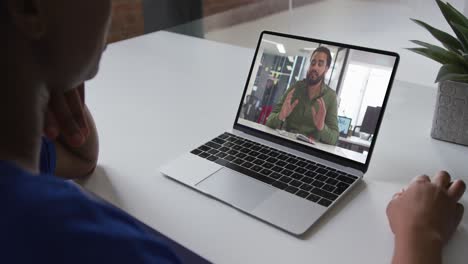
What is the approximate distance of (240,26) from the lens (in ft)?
6.30

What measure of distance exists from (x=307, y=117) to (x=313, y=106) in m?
0.02

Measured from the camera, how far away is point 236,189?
0.75 metres

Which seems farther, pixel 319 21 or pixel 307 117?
pixel 319 21

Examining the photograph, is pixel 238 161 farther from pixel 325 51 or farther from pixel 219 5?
pixel 219 5

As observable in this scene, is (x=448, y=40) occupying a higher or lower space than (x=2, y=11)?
higher

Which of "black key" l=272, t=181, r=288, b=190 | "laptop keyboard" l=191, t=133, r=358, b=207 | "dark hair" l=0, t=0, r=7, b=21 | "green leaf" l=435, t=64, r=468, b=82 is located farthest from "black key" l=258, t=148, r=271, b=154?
"dark hair" l=0, t=0, r=7, b=21

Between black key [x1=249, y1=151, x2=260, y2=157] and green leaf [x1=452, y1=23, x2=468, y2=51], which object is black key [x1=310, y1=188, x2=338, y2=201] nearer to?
black key [x1=249, y1=151, x2=260, y2=157]

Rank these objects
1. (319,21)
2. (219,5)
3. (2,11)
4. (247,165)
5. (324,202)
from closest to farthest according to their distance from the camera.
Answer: (2,11) < (324,202) < (247,165) < (319,21) < (219,5)

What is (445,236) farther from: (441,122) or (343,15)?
(343,15)

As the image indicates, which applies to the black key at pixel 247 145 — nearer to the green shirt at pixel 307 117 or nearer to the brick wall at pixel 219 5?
the green shirt at pixel 307 117

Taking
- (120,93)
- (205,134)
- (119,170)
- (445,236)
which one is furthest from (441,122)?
(120,93)

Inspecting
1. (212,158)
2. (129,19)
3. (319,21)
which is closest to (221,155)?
(212,158)

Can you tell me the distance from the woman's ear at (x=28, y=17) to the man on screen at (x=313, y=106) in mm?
533

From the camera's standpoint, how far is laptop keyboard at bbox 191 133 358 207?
29.1 inches
